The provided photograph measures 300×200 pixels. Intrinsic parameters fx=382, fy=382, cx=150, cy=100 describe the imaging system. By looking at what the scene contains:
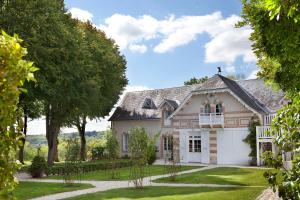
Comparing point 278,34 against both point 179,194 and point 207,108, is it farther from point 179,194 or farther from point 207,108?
point 207,108

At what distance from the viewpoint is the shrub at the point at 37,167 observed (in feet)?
76.9

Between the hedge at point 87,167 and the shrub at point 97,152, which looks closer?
the hedge at point 87,167

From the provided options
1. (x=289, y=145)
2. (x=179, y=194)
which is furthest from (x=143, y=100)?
(x=289, y=145)

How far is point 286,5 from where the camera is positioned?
368 centimetres

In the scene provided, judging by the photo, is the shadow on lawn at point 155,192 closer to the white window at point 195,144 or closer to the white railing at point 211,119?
the white railing at point 211,119

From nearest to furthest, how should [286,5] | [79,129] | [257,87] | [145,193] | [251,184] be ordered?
1. [286,5]
2. [145,193]
3. [251,184]
4. [257,87]
5. [79,129]

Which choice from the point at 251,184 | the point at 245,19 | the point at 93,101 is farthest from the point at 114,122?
the point at 245,19

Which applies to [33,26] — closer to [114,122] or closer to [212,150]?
[212,150]

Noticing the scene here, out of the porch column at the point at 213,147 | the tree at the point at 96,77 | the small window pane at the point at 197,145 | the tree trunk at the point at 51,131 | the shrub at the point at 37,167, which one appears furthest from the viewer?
the small window pane at the point at 197,145

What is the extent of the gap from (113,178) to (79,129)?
69.0ft

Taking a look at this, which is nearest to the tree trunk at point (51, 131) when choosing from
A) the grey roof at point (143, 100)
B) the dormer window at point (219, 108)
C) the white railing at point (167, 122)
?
the grey roof at point (143, 100)

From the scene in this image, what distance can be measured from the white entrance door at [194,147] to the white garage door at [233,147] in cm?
204

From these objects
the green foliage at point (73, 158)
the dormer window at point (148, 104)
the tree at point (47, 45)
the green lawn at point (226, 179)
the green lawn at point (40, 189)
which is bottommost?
the green lawn at point (40, 189)

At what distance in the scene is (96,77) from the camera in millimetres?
29750
